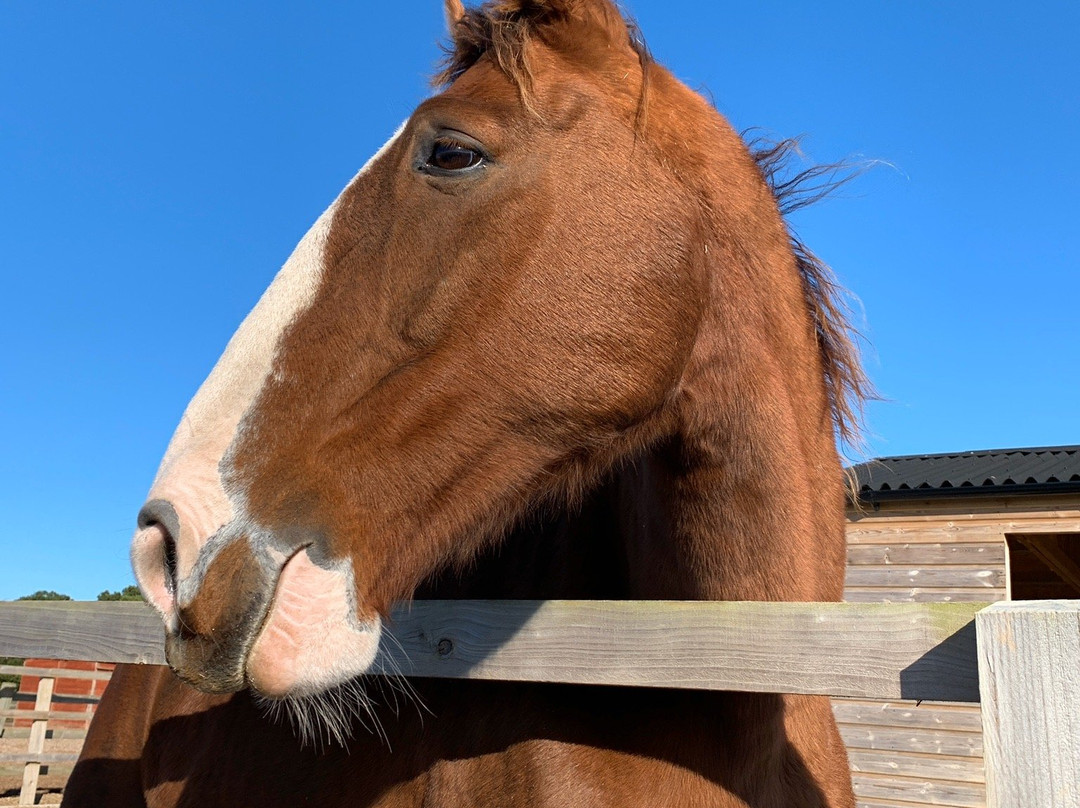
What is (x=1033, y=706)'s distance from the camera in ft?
4.06

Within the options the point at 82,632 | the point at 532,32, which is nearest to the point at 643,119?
the point at 532,32

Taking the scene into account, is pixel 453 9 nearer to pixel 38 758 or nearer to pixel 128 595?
pixel 38 758

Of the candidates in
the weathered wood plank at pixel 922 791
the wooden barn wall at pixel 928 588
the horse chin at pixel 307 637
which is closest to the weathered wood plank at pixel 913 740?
the wooden barn wall at pixel 928 588

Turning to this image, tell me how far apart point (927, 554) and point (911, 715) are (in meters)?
1.54

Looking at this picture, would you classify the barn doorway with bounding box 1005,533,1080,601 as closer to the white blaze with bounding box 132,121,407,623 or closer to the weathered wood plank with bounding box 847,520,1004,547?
the weathered wood plank with bounding box 847,520,1004,547

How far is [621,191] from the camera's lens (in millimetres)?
2021

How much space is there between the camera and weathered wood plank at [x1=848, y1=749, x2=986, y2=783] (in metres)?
7.69

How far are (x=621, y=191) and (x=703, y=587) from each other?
3.15ft

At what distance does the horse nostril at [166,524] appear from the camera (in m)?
1.63

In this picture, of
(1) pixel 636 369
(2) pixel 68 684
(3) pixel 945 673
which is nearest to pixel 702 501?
(1) pixel 636 369

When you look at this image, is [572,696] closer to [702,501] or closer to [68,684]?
[702,501]

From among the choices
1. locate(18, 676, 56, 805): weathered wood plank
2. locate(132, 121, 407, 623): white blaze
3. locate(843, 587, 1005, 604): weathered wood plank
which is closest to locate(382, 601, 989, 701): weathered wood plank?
locate(132, 121, 407, 623): white blaze

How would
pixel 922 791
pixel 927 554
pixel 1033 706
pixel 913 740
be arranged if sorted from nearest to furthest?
pixel 1033 706, pixel 922 791, pixel 913 740, pixel 927 554

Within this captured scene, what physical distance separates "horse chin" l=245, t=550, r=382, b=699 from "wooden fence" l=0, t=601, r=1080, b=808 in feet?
1.56
